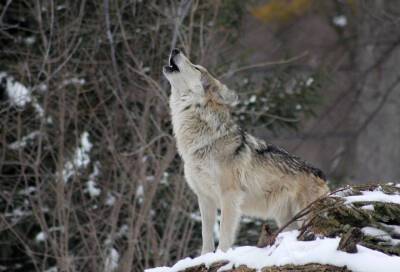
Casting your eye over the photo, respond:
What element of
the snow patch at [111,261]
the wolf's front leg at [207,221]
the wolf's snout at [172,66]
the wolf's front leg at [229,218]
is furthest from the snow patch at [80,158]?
the wolf's front leg at [229,218]

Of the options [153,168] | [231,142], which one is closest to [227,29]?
[153,168]

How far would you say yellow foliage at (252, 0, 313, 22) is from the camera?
65.3ft

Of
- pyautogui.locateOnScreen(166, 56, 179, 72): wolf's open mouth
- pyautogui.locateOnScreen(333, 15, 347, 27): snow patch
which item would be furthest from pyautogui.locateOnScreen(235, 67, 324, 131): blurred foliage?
pyautogui.locateOnScreen(333, 15, 347, 27): snow patch

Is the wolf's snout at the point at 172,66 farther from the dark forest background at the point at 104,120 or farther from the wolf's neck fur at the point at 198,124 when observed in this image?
the dark forest background at the point at 104,120

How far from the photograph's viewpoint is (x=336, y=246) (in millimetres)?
A: 3441

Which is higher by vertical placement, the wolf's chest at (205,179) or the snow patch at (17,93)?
the snow patch at (17,93)

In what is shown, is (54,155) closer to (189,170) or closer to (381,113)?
(189,170)

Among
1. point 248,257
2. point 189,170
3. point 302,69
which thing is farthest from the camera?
point 302,69

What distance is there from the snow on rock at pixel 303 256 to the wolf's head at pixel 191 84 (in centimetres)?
366

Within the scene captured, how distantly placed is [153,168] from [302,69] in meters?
5.17

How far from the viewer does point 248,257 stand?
3.70 m

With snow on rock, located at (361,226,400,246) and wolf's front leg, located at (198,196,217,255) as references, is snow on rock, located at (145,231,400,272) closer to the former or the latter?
snow on rock, located at (361,226,400,246)

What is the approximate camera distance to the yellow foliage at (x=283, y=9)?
65.3 ft

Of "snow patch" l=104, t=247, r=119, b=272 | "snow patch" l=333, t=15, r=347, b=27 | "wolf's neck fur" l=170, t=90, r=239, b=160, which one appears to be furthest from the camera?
"snow patch" l=333, t=15, r=347, b=27
